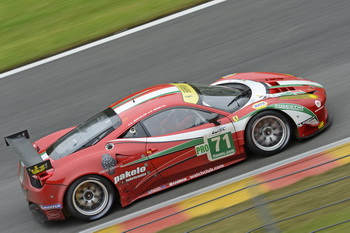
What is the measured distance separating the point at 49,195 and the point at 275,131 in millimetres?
3424

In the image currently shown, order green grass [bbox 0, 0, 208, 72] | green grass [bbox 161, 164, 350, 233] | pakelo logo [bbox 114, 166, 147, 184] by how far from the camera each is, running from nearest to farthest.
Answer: green grass [bbox 161, 164, 350, 233] < pakelo logo [bbox 114, 166, 147, 184] < green grass [bbox 0, 0, 208, 72]

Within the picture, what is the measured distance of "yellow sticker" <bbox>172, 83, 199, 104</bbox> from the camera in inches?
324

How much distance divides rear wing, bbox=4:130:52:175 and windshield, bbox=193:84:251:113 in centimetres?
251

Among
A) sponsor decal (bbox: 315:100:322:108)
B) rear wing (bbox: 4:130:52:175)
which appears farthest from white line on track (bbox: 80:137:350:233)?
rear wing (bbox: 4:130:52:175)

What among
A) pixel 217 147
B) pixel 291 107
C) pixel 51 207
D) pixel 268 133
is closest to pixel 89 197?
pixel 51 207

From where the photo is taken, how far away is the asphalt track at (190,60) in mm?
10914

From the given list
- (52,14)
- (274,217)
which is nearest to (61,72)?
(52,14)

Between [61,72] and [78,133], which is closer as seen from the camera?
[78,133]

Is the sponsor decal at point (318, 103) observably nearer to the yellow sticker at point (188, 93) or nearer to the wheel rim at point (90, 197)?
the yellow sticker at point (188, 93)

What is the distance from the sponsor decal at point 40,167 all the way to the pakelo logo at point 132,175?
956 millimetres

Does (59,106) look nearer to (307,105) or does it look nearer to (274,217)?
(307,105)

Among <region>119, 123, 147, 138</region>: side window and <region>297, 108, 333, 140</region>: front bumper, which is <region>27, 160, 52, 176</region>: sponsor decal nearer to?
<region>119, 123, 147, 138</region>: side window

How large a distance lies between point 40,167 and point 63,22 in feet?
25.4

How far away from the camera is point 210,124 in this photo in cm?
803
